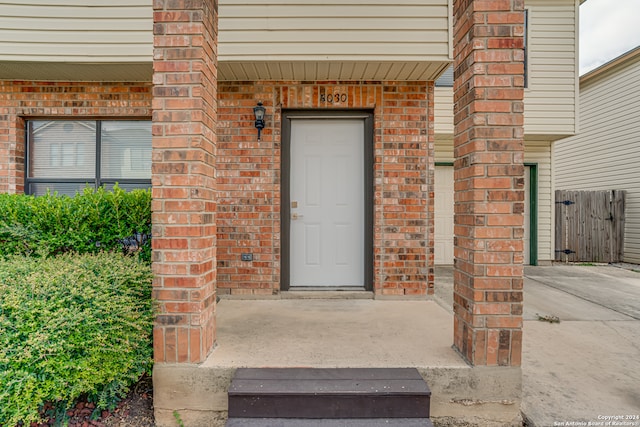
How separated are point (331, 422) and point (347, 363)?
1.16 feet

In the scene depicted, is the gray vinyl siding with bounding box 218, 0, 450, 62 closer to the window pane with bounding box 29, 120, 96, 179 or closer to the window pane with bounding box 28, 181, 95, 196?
the window pane with bounding box 29, 120, 96, 179


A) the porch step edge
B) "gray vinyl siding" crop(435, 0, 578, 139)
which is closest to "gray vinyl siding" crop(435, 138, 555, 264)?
"gray vinyl siding" crop(435, 0, 578, 139)

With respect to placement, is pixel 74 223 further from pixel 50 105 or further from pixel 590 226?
pixel 590 226

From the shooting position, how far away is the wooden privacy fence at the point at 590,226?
767 centimetres

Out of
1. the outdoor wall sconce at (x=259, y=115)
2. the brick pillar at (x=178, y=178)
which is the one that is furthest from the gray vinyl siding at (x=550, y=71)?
the brick pillar at (x=178, y=178)

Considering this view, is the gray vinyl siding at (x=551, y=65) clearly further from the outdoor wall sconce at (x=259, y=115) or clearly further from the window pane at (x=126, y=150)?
the window pane at (x=126, y=150)

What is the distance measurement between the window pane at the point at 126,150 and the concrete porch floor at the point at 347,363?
89.2 inches

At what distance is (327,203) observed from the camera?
3.94 m

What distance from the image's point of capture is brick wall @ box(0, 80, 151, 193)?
3.88 m

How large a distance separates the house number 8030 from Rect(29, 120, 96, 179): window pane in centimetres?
265

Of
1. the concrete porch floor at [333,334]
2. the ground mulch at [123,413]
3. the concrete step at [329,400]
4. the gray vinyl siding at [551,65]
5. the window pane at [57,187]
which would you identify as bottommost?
the ground mulch at [123,413]

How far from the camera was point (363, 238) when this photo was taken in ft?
12.9

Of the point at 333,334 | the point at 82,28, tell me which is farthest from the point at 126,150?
the point at 333,334

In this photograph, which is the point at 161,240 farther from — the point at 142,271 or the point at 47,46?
the point at 47,46
